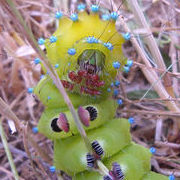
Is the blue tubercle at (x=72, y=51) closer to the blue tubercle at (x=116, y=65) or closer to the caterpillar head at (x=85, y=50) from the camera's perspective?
the caterpillar head at (x=85, y=50)

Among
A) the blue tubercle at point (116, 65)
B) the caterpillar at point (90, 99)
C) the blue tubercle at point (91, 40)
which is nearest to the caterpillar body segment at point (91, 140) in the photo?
the caterpillar at point (90, 99)

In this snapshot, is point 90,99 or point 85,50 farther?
point 90,99

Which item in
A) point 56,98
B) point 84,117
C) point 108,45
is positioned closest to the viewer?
point 84,117

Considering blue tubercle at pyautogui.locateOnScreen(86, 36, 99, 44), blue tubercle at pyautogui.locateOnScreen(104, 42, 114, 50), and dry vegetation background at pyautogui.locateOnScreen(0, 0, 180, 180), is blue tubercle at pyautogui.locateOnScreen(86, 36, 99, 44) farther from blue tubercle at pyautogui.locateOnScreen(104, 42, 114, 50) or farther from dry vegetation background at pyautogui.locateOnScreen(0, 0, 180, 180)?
dry vegetation background at pyautogui.locateOnScreen(0, 0, 180, 180)

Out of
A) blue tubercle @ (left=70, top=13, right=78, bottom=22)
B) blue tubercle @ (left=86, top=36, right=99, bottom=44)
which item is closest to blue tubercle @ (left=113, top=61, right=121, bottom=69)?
blue tubercle @ (left=86, top=36, right=99, bottom=44)

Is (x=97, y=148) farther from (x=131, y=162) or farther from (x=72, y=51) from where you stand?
(x=72, y=51)

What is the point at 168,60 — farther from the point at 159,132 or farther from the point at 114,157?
the point at 114,157

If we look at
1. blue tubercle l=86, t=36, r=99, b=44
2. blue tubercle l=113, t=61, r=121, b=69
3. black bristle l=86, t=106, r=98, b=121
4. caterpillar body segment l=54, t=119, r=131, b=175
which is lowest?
caterpillar body segment l=54, t=119, r=131, b=175

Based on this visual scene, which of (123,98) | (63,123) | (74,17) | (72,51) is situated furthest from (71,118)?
(123,98)
